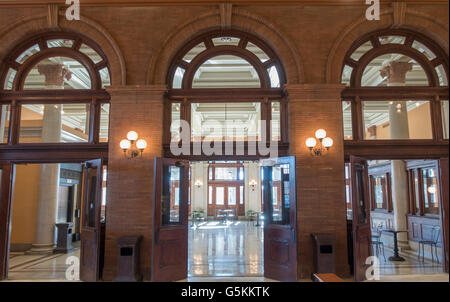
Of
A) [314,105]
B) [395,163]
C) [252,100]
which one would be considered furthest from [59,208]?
[395,163]

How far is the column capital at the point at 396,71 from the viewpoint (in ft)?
27.4

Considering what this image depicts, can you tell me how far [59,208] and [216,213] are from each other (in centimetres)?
1446

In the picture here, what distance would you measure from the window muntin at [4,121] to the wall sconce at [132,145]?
3.24 m

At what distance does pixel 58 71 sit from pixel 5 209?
3.81 m

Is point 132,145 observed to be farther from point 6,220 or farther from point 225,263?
point 225,263

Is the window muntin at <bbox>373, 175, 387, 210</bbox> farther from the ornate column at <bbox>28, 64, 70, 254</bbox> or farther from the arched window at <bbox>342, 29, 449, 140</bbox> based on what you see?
the ornate column at <bbox>28, 64, 70, 254</bbox>

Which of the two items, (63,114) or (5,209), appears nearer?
(5,209)

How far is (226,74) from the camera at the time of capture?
27.6ft

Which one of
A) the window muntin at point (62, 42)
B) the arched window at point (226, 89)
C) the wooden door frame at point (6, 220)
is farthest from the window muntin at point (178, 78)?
the window muntin at point (62, 42)

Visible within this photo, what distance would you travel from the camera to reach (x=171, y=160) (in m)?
7.56

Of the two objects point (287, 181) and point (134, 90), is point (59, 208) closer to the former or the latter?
point (134, 90)

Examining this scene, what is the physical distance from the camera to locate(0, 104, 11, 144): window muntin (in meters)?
8.32

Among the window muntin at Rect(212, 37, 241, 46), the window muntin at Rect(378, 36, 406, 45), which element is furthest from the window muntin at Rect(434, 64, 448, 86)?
the window muntin at Rect(212, 37, 241, 46)

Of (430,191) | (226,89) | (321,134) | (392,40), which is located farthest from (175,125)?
(430,191)
